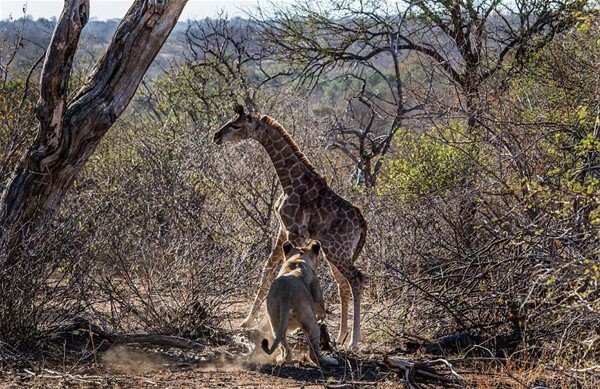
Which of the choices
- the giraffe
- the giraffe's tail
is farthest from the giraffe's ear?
the giraffe's tail

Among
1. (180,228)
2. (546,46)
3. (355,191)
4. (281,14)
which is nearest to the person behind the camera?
(180,228)

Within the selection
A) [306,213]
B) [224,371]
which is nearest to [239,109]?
[306,213]

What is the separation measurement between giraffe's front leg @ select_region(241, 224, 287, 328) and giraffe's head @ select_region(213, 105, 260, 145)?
103 cm

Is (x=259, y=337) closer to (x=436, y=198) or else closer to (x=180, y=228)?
(x=180, y=228)

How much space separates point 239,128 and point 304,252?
6.47 feet

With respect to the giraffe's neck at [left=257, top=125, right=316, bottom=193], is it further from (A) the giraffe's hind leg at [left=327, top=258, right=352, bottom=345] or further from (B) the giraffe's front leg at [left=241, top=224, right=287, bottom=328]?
(A) the giraffe's hind leg at [left=327, top=258, right=352, bottom=345]

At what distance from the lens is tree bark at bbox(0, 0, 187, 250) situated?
8305 millimetres

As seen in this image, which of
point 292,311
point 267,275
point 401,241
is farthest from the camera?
point 401,241

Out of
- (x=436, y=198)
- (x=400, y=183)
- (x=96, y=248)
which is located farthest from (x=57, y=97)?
(x=400, y=183)

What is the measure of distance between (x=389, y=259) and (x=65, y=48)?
12.9 feet

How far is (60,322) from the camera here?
7.80 meters

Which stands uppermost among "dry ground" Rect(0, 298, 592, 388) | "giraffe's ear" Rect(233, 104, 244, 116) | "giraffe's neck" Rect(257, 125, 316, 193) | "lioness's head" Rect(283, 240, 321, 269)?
"giraffe's ear" Rect(233, 104, 244, 116)

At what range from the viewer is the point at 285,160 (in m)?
9.93

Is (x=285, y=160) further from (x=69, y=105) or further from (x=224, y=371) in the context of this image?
(x=224, y=371)
